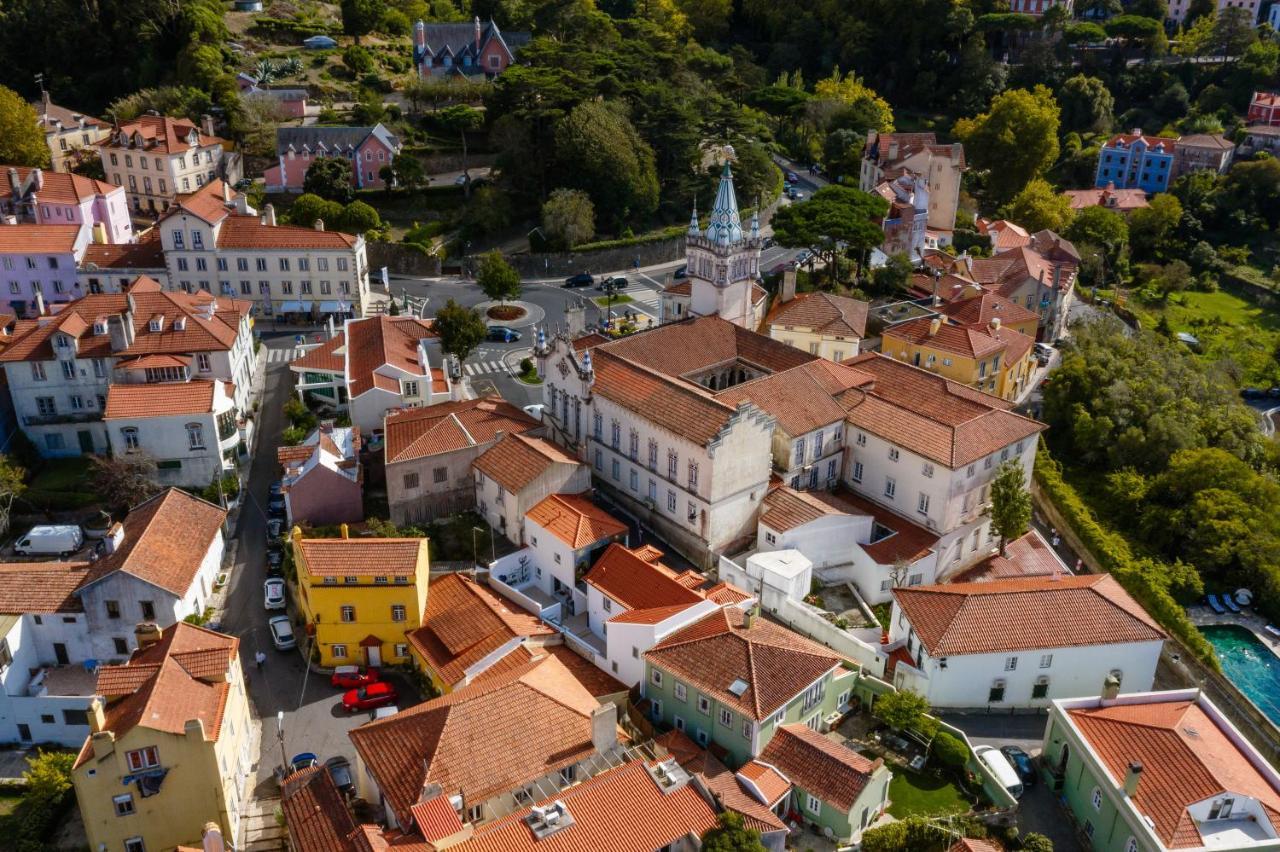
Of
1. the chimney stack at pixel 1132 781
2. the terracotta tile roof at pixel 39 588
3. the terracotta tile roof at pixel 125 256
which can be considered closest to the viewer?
the chimney stack at pixel 1132 781

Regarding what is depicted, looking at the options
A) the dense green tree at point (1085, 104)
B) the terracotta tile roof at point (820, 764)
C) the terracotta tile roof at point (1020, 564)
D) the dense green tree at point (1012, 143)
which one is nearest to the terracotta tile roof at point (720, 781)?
the terracotta tile roof at point (820, 764)

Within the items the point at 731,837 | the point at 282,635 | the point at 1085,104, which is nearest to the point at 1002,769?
the point at 731,837

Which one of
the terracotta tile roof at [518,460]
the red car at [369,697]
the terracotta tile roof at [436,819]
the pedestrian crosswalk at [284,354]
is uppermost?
the terracotta tile roof at [518,460]

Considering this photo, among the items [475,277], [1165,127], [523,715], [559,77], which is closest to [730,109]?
[559,77]

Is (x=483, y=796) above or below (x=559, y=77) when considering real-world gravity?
below

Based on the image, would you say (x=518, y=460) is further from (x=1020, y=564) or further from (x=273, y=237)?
(x=273, y=237)

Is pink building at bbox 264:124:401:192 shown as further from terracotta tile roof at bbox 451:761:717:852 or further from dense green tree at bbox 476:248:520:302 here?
terracotta tile roof at bbox 451:761:717:852

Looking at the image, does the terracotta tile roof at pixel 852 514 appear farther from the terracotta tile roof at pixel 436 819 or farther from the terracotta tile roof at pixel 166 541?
the terracotta tile roof at pixel 166 541

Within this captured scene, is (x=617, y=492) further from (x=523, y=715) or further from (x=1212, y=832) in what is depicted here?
(x=1212, y=832)
